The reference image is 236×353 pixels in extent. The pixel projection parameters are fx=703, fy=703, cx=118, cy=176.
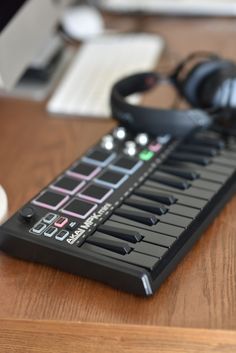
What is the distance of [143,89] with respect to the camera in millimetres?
881

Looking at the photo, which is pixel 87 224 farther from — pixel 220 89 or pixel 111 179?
pixel 220 89

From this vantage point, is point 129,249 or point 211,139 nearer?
point 129,249

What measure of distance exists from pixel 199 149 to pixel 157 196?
0.11 meters

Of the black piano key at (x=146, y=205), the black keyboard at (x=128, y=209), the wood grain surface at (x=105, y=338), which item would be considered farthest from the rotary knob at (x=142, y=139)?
the wood grain surface at (x=105, y=338)

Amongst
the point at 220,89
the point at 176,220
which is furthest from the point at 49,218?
the point at 220,89

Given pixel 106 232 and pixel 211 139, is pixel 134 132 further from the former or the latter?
pixel 106 232

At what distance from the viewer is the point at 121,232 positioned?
25.0 inches

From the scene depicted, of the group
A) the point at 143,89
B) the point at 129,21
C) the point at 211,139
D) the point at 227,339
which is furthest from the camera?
the point at 129,21

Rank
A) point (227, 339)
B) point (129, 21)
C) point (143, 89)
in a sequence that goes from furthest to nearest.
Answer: point (129, 21)
point (143, 89)
point (227, 339)

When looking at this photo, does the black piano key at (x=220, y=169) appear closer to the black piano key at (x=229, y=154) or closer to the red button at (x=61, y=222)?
the black piano key at (x=229, y=154)

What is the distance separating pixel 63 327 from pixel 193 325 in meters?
0.11

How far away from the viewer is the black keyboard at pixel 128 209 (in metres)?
0.61

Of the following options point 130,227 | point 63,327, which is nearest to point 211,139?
point 130,227

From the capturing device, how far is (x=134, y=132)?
0.81m
